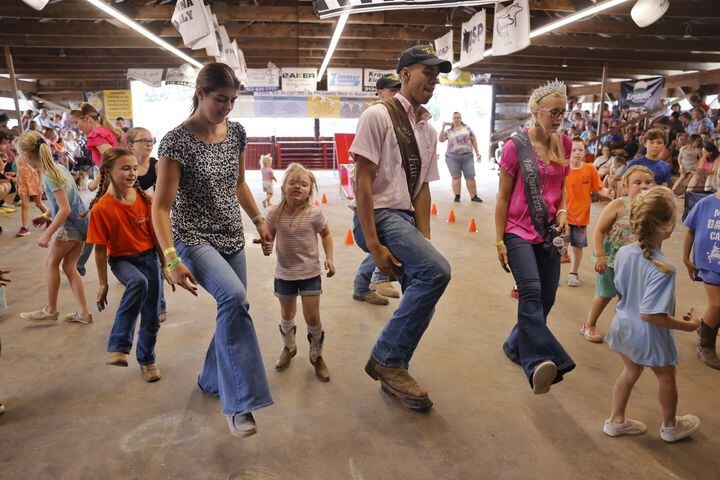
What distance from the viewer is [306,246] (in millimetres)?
3248

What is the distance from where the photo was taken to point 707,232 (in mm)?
3463

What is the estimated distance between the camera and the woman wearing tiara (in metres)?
2.95

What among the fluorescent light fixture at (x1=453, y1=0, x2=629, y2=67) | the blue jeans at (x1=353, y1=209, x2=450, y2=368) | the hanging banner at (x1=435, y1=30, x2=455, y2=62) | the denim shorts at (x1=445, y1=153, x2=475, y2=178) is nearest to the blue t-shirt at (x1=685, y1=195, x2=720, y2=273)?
the blue jeans at (x1=353, y1=209, x2=450, y2=368)

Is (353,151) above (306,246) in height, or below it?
above

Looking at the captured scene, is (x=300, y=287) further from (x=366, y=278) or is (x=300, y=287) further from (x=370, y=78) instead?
(x=370, y=78)

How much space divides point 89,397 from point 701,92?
779 inches

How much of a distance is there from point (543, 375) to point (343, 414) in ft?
3.69

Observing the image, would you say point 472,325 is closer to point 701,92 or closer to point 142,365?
point 142,365

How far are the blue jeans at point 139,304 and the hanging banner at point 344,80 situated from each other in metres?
14.5

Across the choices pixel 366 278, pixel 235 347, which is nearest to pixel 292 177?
pixel 235 347

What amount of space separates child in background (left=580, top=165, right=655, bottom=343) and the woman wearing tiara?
57 cm

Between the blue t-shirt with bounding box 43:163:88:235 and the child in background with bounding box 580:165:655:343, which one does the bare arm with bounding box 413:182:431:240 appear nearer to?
the child in background with bounding box 580:165:655:343

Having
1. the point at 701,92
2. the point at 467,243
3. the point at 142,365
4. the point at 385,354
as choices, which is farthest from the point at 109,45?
the point at 701,92

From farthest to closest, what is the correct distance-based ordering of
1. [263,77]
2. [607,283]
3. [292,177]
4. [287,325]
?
[263,77] < [607,283] < [287,325] < [292,177]
